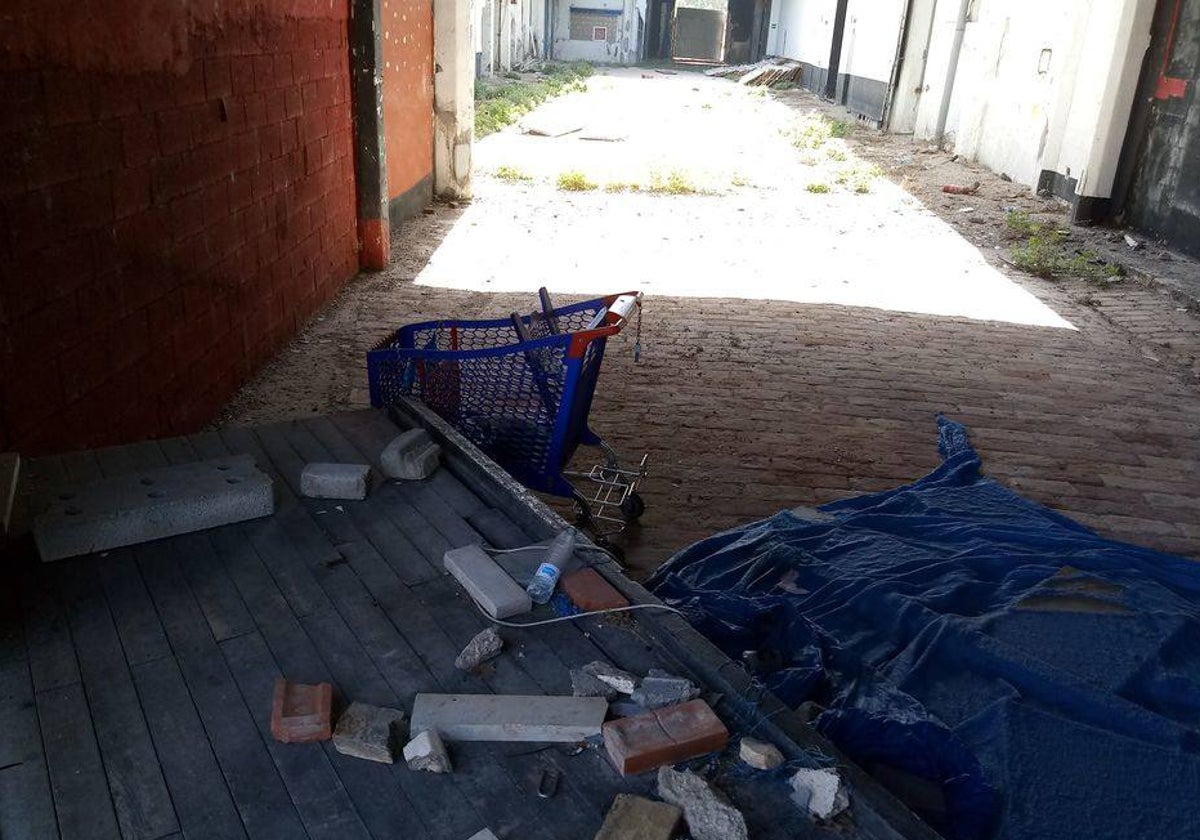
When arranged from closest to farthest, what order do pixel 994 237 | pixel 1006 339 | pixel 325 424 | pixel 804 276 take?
1. pixel 325 424
2. pixel 1006 339
3. pixel 804 276
4. pixel 994 237

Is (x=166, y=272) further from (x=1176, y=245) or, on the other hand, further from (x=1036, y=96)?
(x=1036, y=96)

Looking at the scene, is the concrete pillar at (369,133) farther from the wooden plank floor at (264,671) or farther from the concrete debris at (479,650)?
the concrete debris at (479,650)

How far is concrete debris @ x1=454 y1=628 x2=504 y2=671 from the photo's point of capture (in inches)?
86.9

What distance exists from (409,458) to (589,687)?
4.04 feet

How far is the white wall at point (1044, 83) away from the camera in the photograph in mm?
10297

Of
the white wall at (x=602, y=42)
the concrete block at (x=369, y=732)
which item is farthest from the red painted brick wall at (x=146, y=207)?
the white wall at (x=602, y=42)

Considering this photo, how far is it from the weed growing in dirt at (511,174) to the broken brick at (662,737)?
10715mm

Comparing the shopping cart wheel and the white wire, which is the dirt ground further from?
the white wire

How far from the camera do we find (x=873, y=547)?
351cm

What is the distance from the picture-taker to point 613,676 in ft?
7.00

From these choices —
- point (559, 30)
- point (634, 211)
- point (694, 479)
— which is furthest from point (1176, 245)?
point (559, 30)

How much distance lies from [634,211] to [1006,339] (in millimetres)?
4931

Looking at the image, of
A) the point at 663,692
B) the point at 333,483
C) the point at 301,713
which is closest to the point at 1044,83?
the point at 333,483

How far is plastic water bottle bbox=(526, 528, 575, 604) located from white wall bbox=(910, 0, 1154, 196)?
33.8 ft
